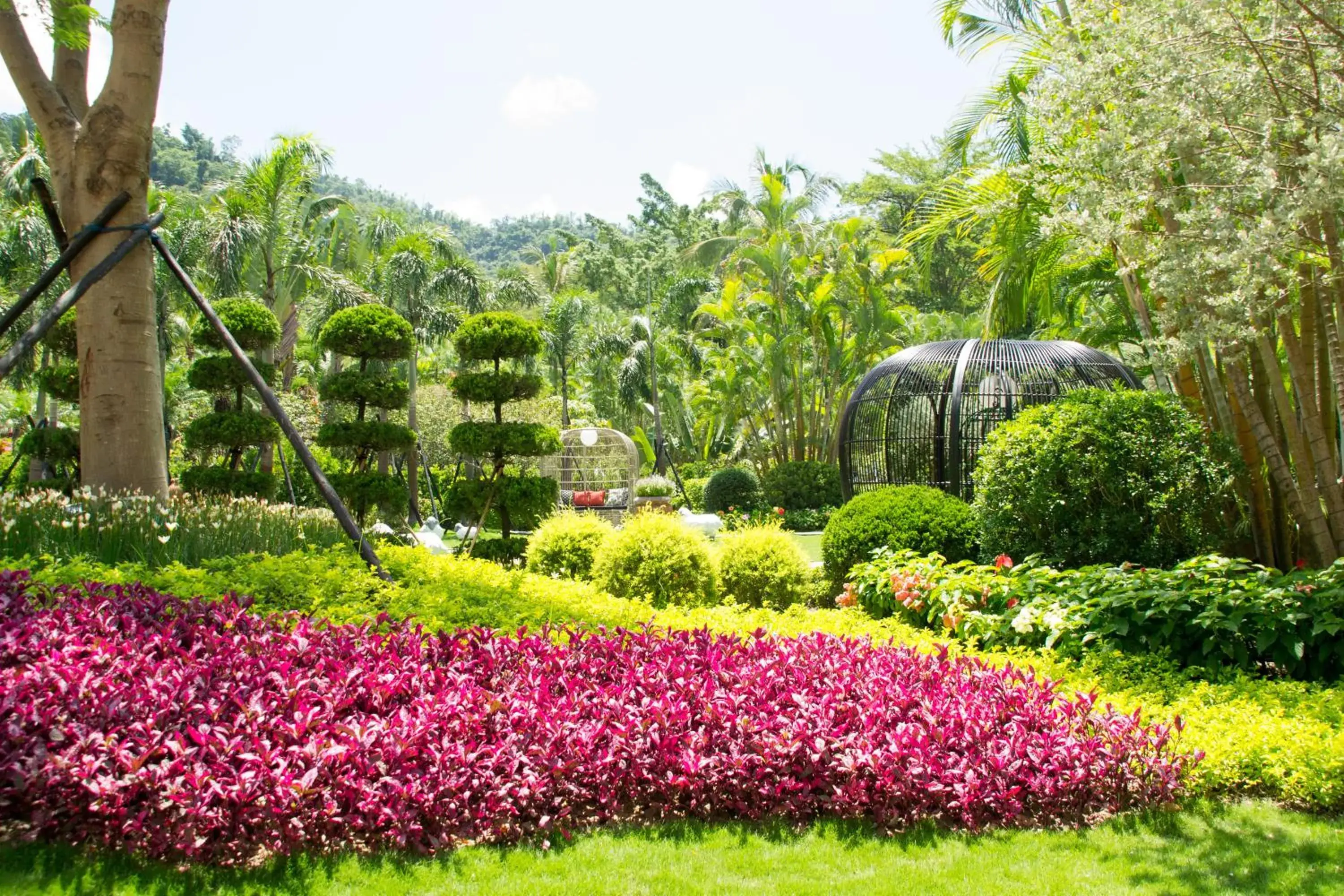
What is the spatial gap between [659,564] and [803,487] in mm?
Result: 13015

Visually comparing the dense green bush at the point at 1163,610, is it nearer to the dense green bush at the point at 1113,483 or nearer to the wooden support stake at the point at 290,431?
the dense green bush at the point at 1113,483

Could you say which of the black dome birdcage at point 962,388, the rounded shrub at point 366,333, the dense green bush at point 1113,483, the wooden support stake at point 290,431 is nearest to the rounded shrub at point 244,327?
the rounded shrub at point 366,333

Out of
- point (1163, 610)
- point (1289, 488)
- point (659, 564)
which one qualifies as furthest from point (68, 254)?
point (1289, 488)

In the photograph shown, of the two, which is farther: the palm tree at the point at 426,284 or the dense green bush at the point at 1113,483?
the palm tree at the point at 426,284

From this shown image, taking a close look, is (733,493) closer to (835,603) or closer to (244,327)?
(244,327)

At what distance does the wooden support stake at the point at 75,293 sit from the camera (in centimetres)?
542

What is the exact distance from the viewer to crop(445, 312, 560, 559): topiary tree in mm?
12000

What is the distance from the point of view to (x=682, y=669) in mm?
4191

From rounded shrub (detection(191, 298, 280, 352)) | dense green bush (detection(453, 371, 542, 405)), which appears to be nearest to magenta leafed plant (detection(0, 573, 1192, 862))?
rounded shrub (detection(191, 298, 280, 352))

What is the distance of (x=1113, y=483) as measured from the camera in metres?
7.10

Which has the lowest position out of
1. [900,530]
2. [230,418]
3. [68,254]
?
[900,530]

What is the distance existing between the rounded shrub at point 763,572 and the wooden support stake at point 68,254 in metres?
5.20

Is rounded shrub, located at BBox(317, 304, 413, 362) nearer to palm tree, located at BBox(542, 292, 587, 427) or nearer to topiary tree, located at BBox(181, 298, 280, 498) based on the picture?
topiary tree, located at BBox(181, 298, 280, 498)

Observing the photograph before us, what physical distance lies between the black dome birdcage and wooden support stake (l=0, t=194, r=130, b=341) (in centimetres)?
724
